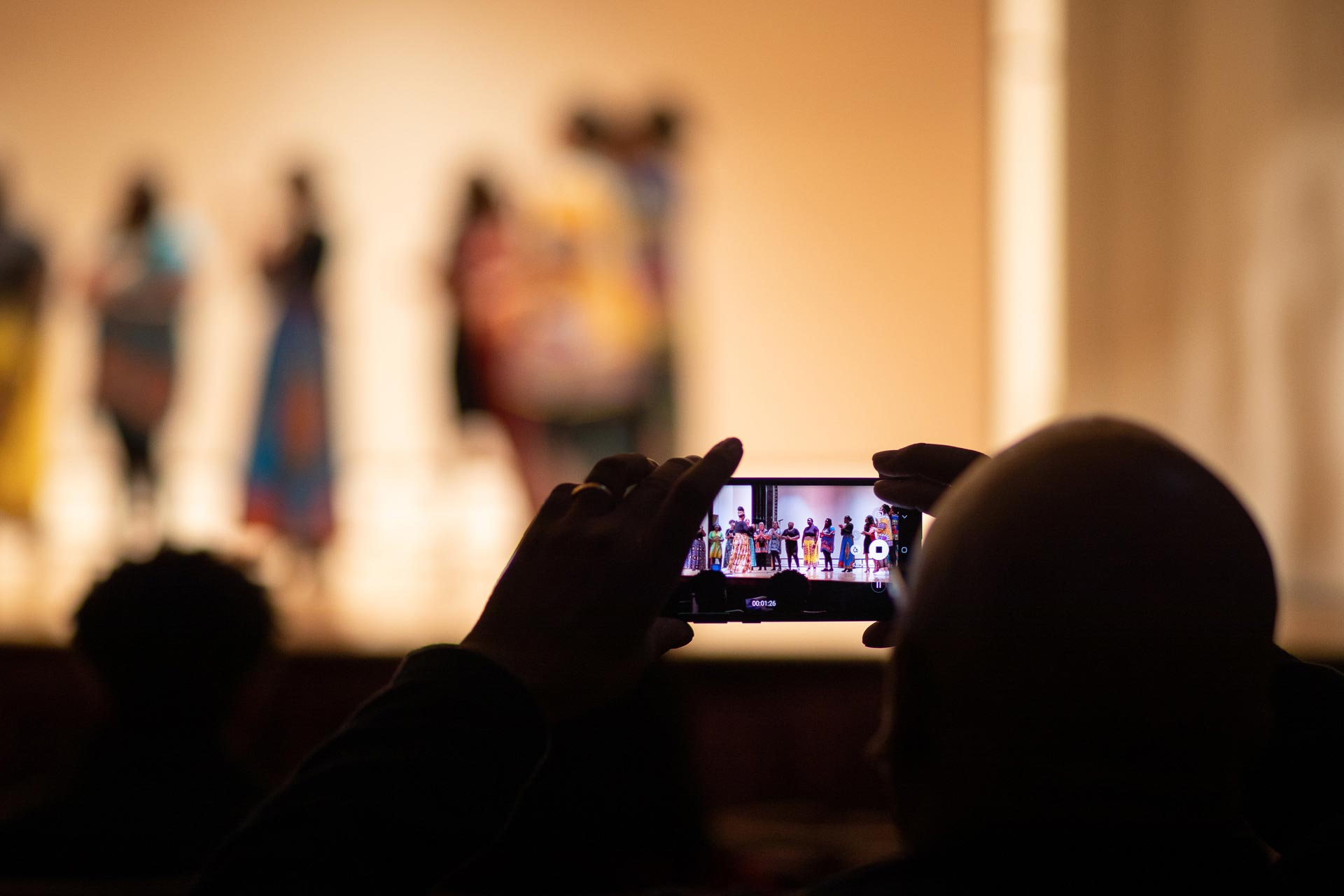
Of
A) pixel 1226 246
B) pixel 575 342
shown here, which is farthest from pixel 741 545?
pixel 1226 246

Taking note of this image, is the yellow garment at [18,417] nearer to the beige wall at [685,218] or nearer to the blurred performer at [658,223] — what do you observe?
the beige wall at [685,218]

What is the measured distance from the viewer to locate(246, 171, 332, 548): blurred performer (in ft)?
13.9

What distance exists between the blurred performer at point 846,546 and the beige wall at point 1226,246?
325cm

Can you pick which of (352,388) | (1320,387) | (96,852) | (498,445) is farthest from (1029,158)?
(96,852)

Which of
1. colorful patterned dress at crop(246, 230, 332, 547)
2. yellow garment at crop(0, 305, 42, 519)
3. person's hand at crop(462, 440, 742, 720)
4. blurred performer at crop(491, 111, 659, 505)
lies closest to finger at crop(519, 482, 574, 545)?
person's hand at crop(462, 440, 742, 720)

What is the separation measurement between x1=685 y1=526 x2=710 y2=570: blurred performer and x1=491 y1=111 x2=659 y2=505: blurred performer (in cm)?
344

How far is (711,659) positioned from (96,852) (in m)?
2.32

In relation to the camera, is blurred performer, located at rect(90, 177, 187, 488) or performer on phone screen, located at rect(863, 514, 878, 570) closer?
performer on phone screen, located at rect(863, 514, 878, 570)

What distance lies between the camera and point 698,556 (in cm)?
69

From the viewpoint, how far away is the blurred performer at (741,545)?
0.68m

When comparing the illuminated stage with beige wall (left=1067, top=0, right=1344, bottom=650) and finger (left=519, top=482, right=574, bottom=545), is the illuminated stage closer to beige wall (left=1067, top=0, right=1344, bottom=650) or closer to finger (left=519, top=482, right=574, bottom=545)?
finger (left=519, top=482, right=574, bottom=545)

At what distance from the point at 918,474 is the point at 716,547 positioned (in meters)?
0.14

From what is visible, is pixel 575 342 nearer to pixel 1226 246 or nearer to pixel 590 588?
pixel 1226 246

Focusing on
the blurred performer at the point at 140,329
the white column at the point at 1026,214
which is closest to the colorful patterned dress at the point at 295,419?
the blurred performer at the point at 140,329
